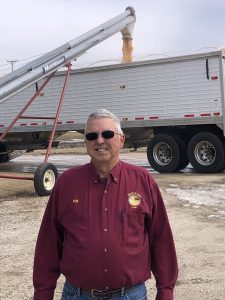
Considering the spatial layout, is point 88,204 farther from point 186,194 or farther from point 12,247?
point 186,194

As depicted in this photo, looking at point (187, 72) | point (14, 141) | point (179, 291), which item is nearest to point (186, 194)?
point (187, 72)

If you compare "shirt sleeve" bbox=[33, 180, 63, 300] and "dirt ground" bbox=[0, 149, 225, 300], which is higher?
"shirt sleeve" bbox=[33, 180, 63, 300]

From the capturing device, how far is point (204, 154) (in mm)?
14445

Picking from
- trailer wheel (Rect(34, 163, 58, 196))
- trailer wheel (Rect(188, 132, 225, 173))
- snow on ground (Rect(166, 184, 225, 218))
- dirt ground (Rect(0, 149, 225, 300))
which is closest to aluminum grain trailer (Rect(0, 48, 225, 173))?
trailer wheel (Rect(188, 132, 225, 173))

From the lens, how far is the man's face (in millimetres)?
2516

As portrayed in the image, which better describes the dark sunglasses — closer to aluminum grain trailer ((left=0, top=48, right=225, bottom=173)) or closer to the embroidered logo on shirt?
the embroidered logo on shirt

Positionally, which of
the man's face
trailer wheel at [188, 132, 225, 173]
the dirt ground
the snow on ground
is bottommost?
the snow on ground

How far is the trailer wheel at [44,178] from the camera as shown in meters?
10.3

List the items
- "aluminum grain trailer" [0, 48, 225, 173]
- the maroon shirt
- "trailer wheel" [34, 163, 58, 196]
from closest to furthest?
1. the maroon shirt
2. "trailer wheel" [34, 163, 58, 196]
3. "aluminum grain trailer" [0, 48, 225, 173]

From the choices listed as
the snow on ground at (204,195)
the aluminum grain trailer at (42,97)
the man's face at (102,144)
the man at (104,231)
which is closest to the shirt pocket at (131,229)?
the man at (104,231)

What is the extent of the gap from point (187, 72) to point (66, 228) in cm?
1222

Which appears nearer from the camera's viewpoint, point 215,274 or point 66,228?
point 66,228

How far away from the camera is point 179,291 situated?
4.69 m

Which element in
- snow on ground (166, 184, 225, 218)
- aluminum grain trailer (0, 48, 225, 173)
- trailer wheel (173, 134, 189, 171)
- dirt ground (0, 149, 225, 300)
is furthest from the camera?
trailer wheel (173, 134, 189, 171)
